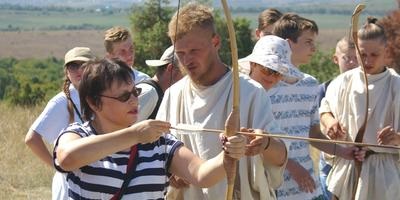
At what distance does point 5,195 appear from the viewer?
322 inches

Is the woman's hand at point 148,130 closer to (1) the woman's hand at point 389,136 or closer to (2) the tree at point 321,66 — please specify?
(1) the woman's hand at point 389,136

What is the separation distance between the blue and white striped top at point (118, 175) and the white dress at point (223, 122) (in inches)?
18.0

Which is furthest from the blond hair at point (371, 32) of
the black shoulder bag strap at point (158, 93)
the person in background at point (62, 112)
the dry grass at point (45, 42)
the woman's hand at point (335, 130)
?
the dry grass at point (45, 42)

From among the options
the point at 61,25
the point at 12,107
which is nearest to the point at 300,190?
the point at 12,107

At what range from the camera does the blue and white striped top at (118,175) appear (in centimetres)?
300

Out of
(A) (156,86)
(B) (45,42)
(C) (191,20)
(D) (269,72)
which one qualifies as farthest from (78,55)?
(B) (45,42)

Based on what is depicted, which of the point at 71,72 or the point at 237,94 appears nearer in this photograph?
the point at 237,94

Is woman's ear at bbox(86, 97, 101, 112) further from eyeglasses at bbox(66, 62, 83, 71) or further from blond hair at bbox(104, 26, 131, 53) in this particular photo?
blond hair at bbox(104, 26, 131, 53)

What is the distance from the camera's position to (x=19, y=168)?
9.50 m

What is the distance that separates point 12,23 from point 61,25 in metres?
15.5

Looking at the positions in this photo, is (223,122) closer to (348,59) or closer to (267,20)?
(267,20)

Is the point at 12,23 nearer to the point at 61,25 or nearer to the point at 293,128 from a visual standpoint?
the point at 293,128

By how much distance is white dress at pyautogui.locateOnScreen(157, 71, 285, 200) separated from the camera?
3484 millimetres

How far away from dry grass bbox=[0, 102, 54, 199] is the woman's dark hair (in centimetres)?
515
